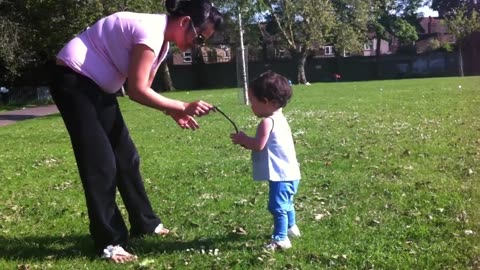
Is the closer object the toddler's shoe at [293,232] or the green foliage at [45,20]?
the toddler's shoe at [293,232]

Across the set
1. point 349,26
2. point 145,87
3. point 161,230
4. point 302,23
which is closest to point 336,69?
point 349,26

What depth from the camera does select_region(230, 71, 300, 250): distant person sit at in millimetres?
4613

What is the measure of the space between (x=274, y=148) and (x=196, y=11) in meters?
1.18

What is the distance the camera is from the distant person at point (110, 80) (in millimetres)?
4309

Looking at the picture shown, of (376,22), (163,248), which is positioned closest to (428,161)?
(163,248)

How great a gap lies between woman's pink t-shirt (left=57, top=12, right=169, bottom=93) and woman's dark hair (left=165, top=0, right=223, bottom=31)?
104 mm

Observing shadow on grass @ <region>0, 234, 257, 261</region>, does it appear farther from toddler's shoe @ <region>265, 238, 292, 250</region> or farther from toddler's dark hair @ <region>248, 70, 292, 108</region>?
toddler's dark hair @ <region>248, 70, 292, 108</region>

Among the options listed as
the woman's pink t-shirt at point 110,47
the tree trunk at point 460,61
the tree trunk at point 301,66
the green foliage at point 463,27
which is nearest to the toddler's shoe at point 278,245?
the woman's pink t-shirt at point 110,47

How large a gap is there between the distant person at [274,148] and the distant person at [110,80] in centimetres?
49

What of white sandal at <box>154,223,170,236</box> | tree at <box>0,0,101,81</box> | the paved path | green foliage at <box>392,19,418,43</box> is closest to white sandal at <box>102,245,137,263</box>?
white sandal at <box>154,223,170,236</box>

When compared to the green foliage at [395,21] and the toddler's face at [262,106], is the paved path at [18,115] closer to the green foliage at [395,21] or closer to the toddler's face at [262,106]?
the toddler's face at [262,106]

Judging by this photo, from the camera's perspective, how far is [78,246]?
5160 mm

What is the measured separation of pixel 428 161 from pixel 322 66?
5389 centimetres

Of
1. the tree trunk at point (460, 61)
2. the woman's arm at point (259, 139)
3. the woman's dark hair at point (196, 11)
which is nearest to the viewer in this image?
the woman's dark hair at point (196, 11)
